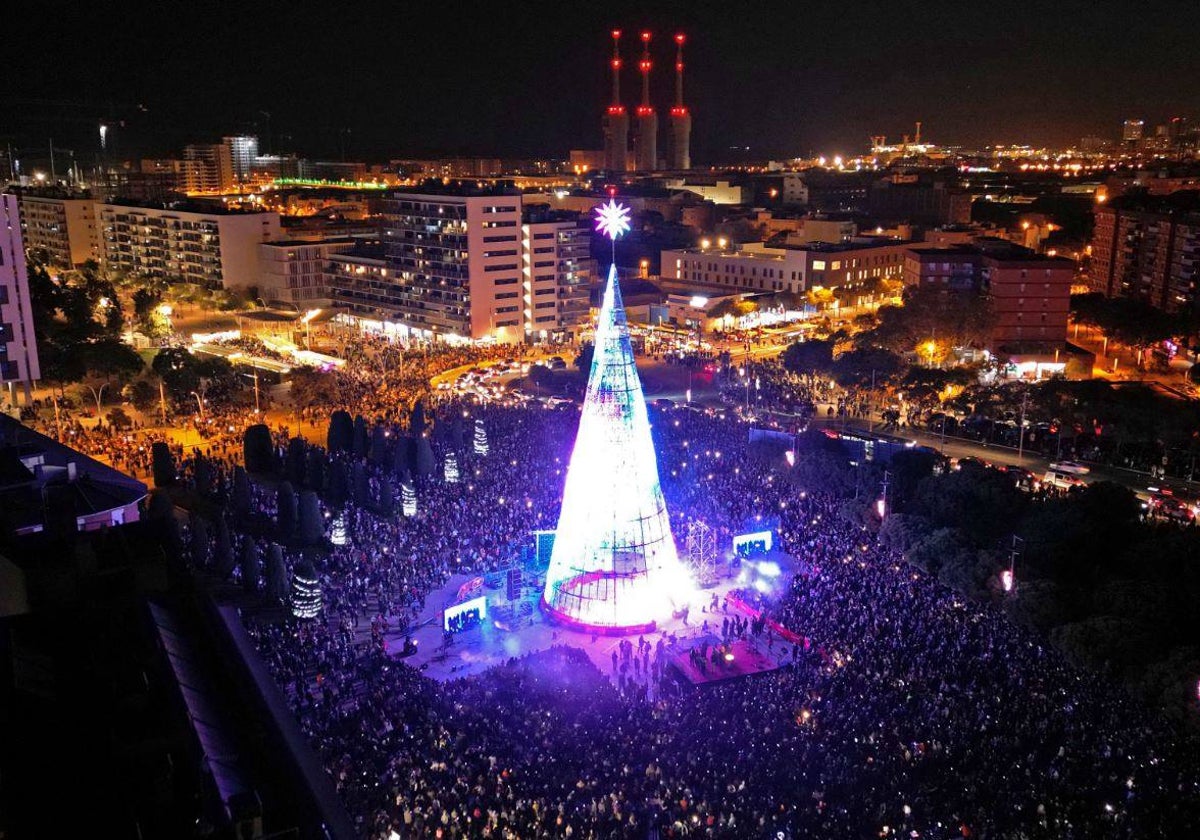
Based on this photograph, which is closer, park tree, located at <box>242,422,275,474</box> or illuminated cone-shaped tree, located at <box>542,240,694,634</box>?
illuminated cone-shaped tree, located at <box>542,240,694,634</box>

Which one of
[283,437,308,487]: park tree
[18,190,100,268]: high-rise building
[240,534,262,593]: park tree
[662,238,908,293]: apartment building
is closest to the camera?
[240,534,262,593]: park tree

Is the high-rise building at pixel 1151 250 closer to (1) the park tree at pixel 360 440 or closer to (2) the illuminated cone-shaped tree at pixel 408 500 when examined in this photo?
(1) the park tree at pixel 360 440

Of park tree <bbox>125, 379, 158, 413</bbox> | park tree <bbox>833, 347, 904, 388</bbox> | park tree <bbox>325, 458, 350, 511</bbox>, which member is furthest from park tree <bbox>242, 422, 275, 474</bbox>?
park tree <bbox>833, 347, 904, 388</bbox>

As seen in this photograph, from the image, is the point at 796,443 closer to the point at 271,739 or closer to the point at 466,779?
the point at 466,779

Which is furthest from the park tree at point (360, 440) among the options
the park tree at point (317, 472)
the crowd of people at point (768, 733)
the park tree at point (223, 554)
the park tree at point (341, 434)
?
the crowd of people at point (768, 733)

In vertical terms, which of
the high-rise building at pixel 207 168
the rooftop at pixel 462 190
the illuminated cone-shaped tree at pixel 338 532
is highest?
the high-rise building at pixel 207 168

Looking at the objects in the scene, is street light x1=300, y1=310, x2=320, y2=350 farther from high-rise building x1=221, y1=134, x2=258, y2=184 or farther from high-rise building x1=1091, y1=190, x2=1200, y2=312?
high-rise building x1=221, y1=134, x2=258, y2=184
